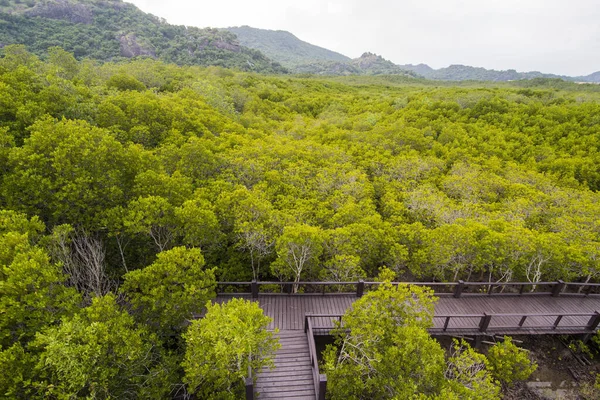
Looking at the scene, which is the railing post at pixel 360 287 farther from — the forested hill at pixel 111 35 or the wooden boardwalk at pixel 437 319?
the forested hill at pixel 111 35

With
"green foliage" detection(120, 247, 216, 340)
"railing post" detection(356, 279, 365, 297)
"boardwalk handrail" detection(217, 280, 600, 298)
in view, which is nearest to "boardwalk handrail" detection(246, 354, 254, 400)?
"green foliage" detection(120, 247, 216, 340)

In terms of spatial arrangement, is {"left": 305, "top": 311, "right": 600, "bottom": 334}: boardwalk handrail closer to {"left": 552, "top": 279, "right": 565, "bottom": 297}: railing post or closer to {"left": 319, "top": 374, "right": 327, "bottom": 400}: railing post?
{"left": 552, "top": 279, "right": 565, "bottom": 297}: railing post

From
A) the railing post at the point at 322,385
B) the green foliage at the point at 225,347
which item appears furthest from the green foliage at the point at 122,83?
the railing post at the point at 322,385

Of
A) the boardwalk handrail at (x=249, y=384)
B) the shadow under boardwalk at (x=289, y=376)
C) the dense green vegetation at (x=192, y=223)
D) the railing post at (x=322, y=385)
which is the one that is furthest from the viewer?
the shadow under boardwalk at (x=289, y=376)

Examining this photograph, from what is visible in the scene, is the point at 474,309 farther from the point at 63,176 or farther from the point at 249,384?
the point at 63,176

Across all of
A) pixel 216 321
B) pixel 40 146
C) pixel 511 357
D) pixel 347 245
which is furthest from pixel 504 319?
pixel 40 146

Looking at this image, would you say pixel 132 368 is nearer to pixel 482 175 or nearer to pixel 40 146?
pixel 40 146

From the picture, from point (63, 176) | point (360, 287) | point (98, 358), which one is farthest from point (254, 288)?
point (63, 176)
